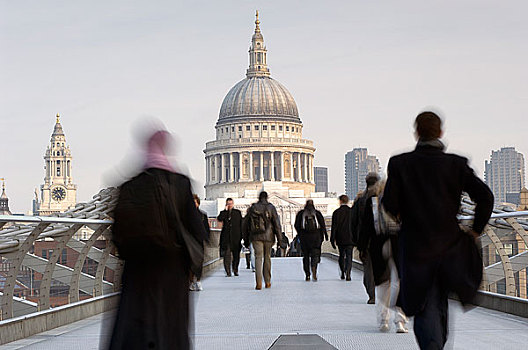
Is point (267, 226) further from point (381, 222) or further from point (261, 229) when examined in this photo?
point (381, 222)

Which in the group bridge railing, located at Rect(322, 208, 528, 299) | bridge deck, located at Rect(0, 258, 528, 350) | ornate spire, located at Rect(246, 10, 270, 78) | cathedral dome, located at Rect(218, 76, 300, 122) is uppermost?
ornate spire, located at Rect(246, 10, 270, 78)

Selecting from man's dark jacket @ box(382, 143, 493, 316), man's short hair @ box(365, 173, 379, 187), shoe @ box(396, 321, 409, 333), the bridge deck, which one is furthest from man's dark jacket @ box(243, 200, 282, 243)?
man's dark jacket @ box(382, 143, 493, 316)

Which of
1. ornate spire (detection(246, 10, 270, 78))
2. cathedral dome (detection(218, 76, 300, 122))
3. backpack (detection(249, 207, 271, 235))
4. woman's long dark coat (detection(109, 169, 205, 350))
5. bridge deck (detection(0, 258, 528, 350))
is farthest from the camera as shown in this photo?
ornate spire (detection(246, 10, 270, 78))

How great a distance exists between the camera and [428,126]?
6633 mm

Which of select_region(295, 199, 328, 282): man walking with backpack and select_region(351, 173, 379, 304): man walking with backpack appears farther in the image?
select_region(295, 199, 328, 282): man walking with backpack

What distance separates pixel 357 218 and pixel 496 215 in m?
1.70

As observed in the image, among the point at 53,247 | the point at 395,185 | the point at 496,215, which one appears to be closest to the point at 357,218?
the point at 496,215

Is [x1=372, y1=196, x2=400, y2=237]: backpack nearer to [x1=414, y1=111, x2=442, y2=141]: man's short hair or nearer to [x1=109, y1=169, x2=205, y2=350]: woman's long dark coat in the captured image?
[x1=414, y1=111, x2=442, y2=141]: man's short hair

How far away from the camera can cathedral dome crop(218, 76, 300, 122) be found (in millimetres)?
148000

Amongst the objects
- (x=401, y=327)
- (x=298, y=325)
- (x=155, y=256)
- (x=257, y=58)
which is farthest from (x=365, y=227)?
(x=257, y=58)

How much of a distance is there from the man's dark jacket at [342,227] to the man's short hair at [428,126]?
A: 38.1ft

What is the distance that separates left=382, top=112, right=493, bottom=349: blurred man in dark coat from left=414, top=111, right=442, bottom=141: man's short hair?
22 cm

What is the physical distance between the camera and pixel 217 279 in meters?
20.7

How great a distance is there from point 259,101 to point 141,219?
143202mm
